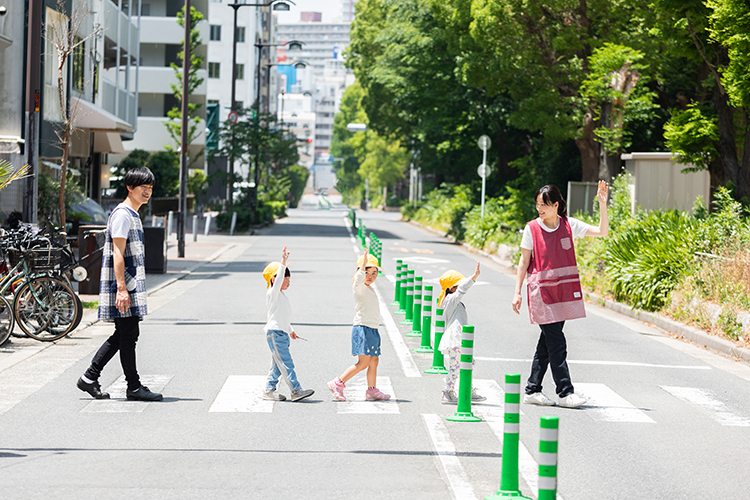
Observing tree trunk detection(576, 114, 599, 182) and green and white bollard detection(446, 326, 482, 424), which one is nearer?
green and white bollard detection(446, 326, 482, 424)

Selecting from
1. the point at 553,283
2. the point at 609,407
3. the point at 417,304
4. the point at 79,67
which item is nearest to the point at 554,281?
the point at 553,283

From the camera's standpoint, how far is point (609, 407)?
8477 millimetres

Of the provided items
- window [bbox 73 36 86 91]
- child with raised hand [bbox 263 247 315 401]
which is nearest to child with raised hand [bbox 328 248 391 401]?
child with raised hand [bbox 263 247 315 401]

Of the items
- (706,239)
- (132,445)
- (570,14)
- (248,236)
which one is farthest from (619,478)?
(248,236)

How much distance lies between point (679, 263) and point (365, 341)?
9246 millimetres

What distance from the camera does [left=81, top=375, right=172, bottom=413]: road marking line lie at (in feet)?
26.0

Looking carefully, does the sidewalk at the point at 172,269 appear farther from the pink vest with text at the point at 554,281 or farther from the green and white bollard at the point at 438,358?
the pink vest with text at the point at 554,281

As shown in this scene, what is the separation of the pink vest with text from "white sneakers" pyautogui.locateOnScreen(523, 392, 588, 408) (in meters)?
0.65

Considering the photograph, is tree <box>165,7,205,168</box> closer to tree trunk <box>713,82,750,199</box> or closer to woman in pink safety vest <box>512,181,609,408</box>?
tree trunk <box>713,82,750,199</box>

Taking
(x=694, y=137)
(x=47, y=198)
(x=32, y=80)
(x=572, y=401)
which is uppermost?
(x=32, y=80)

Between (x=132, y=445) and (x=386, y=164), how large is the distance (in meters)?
91.0

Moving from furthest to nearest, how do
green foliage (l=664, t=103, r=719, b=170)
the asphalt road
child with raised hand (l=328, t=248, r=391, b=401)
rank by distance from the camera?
green foliage (l=664, t=103, r=719, b=170)
child with raised hand (l=328, t=248, r=391, b=401)
the asphalt road

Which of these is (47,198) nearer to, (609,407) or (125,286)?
(125,286)

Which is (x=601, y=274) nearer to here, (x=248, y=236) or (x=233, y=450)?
(x=233, y=450)
